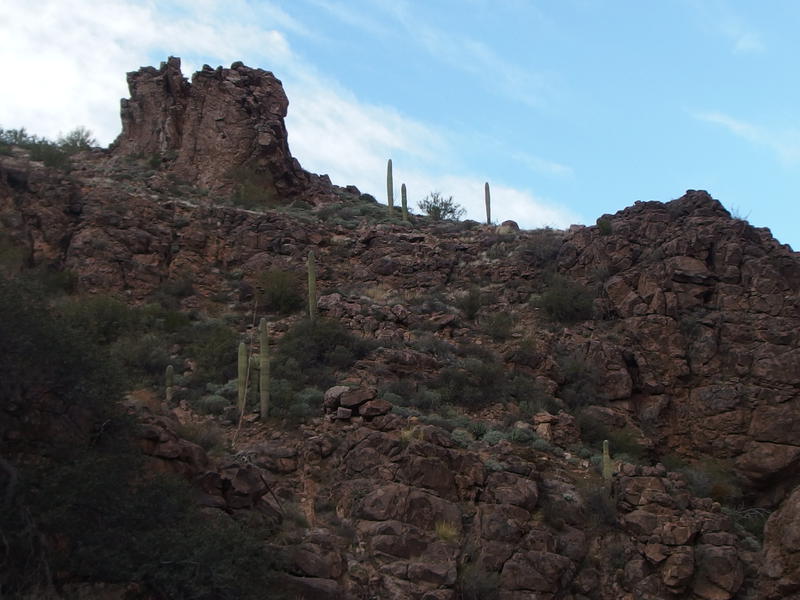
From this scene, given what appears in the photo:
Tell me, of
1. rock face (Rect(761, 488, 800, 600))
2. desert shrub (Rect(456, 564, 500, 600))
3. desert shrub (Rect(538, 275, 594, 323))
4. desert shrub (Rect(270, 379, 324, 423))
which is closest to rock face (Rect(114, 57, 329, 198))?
desert shrub (Rect(538, 275, 594, 323))

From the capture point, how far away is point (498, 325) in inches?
Result: 972

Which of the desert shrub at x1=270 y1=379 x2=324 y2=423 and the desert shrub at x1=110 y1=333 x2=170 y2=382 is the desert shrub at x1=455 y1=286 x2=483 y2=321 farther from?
the desert shrub at x1=110 y1=333 x2=170 y2=382

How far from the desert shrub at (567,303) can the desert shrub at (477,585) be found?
12346 millimetres

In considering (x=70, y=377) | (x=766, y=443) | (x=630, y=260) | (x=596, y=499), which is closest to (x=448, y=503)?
(x=596, y=499)

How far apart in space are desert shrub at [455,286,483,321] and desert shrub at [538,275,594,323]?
1.89 m

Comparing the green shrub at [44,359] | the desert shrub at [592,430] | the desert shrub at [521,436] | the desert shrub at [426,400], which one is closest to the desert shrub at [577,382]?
the desert shrub at [592,430]

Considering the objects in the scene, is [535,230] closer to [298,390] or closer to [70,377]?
[298,390]

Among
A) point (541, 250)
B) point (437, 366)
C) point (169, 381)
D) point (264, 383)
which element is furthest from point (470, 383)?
point (541, 250)

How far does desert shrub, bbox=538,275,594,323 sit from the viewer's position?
82.3ft

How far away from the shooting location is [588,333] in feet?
79.7

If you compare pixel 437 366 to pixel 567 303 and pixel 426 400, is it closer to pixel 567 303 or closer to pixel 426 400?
pixel 426 400

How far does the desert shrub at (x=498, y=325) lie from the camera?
80.1 feet

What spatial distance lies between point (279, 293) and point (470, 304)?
18.8ft

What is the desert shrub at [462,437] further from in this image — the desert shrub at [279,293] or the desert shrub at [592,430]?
the desert shrub at [279,293]
